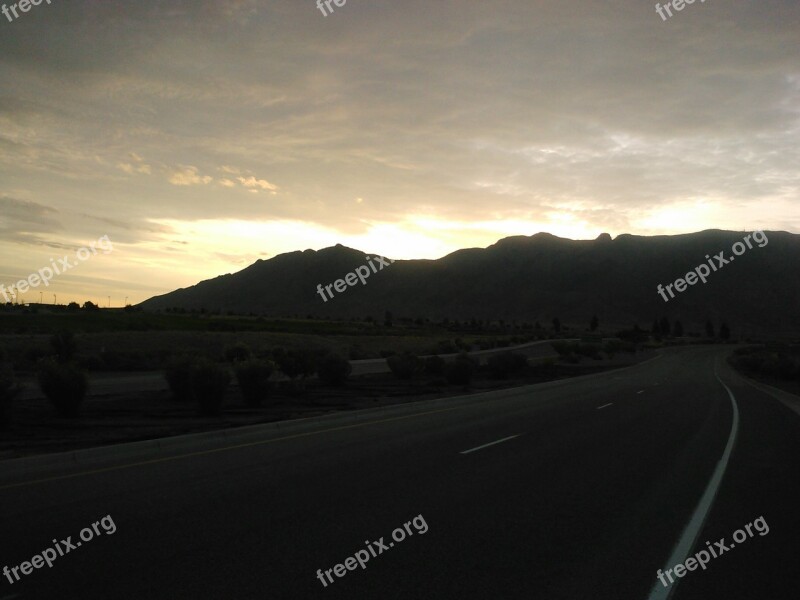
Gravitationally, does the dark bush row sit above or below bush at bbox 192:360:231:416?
below

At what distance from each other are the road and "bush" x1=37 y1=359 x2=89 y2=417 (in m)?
6.27

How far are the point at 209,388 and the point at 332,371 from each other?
11934 mm

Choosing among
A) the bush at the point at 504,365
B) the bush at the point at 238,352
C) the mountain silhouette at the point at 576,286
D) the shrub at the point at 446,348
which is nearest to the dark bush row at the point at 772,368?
the bush at the point at 504,365

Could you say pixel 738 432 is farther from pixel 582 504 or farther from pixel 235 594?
pixel 235 594

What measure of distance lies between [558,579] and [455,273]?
17013cm

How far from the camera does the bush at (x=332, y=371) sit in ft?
104

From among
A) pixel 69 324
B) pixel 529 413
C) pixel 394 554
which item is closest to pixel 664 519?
pixel 394 554

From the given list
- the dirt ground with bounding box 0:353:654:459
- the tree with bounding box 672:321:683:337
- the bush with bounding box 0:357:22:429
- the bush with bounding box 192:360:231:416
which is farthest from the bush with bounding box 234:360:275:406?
the tree with bounding box 672:321:683:337

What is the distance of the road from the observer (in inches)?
239

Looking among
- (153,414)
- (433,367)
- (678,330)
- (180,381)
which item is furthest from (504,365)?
(678,330)

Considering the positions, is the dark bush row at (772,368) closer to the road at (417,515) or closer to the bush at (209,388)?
the road at (417,515)

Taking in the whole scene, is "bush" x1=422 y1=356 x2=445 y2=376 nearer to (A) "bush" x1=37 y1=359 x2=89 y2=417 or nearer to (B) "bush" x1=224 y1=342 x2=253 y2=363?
(B) "bush" x1=224 y1=342 x2=253 y2=363

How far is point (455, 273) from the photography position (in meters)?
176

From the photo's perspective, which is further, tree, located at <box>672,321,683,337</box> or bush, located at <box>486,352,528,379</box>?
tree, located at <box>672,321,683,337</box>
